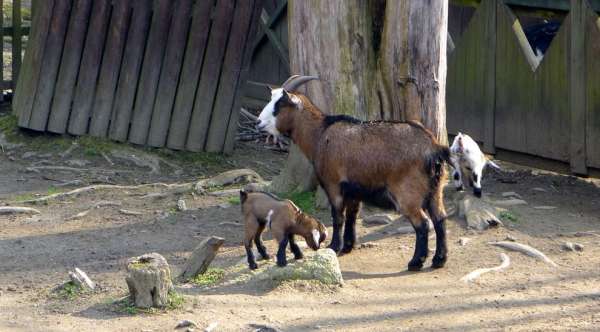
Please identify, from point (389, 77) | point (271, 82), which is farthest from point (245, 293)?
point (271, 82)

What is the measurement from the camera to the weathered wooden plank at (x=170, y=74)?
40.7 ft

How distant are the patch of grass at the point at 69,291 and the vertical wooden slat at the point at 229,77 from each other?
531 cm

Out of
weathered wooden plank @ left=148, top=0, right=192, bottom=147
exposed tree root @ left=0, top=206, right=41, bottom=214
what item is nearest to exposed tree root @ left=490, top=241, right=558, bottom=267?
exposed tree root @ left=0, top=206, right=41, bottom=214

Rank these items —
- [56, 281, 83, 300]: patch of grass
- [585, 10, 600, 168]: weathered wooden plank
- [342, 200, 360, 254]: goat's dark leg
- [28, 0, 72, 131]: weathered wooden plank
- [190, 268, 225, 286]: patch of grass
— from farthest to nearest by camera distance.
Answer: [28, 0, 72, 131]: weathered wooden plank, [585, 10, 600, 168]: weathered wooden plank, [342, 200, 360, 254]: goat's dark leg, [190, 268, 225, 286]: patch of grass, [56, 281, 83, 300]: patch of grass

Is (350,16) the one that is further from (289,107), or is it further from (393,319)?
(393,319)

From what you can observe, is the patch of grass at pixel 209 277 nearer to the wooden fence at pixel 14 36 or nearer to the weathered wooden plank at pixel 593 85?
the weathered wooden plank at pixel 593 85

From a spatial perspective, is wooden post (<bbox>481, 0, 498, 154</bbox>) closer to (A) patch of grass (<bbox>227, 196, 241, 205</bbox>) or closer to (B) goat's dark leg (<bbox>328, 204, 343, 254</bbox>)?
(A) patch of grass (<bbox>227, 196, 241, 205</bbox>)

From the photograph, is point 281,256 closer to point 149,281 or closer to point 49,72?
point 149,281

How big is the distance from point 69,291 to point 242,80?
5.58 meters

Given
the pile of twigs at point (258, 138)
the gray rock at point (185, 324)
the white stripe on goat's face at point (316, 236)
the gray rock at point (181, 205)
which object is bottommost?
the gray rock at point (185, 324)

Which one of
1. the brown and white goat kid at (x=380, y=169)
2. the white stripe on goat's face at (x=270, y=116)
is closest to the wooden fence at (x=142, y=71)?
the white stripe on goat's face at (x=270, y=116)

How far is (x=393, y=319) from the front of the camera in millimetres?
6965

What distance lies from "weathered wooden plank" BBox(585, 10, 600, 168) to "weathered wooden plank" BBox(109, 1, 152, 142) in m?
4.99

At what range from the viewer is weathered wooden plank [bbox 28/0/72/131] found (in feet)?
41.3
